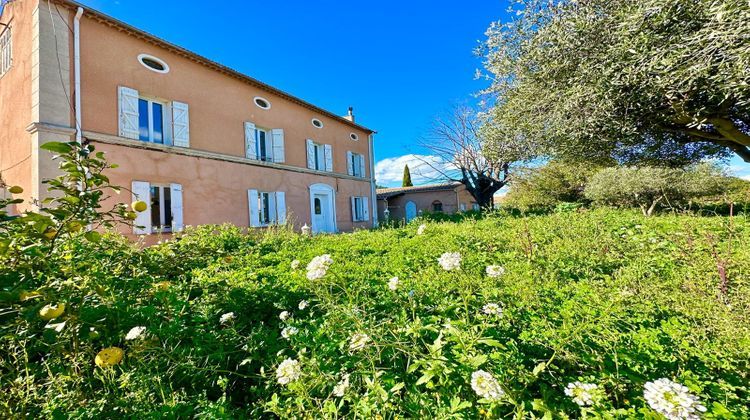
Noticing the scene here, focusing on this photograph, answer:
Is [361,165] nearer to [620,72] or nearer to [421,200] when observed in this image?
[421,200]

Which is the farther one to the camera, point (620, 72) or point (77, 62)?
point (77, 62)

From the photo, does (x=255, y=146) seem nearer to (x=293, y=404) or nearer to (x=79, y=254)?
(x=79, y=254)

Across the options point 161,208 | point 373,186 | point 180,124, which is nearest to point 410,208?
point 373,186

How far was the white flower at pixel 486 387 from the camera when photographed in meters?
1.06

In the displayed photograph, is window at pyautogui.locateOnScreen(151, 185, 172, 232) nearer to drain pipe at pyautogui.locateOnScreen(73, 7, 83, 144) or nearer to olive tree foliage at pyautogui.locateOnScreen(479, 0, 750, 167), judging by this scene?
drain pipe at pyautogui.locateOnScreen(73, 7, 83, 144)

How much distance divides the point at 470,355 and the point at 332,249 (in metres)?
3.21

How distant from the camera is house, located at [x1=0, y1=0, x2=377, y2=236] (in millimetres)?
6637

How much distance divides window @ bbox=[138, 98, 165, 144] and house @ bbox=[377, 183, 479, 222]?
16.3m

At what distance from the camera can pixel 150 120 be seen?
8.34m

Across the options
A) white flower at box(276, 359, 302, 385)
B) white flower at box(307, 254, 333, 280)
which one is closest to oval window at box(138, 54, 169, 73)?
white flower at box(307, 254, 333, 280)

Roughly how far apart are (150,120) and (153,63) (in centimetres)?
164

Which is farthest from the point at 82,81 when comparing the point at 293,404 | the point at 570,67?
the point at 570,67

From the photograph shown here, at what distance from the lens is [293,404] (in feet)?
4.50

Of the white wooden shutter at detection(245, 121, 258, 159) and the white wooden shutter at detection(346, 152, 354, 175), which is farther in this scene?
the white wooden shutter at detection(346, 152, 354, 175)
